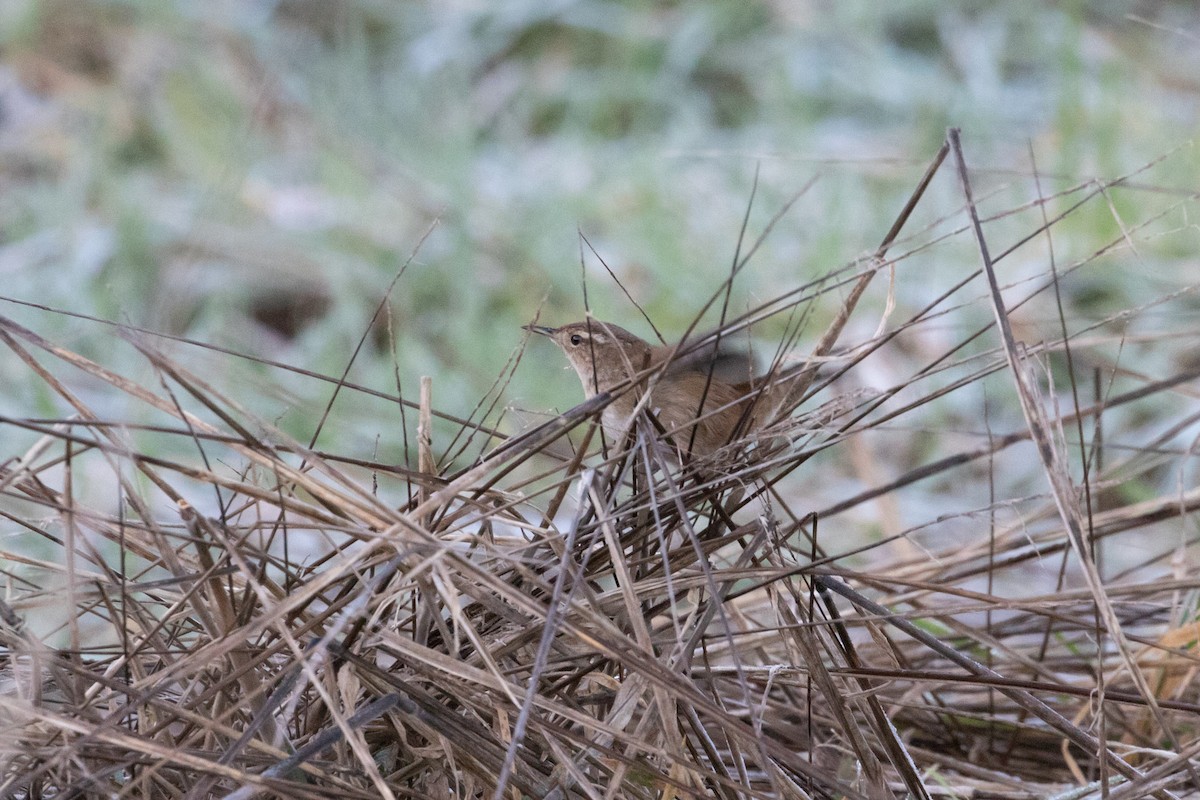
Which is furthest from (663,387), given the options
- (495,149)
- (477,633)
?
(495,149)

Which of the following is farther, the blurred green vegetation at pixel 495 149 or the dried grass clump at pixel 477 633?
the blurred green vegetation at pixel 495 149

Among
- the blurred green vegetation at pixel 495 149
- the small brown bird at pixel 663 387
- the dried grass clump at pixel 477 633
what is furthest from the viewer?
the blurred green vegetation at pixel 495 149

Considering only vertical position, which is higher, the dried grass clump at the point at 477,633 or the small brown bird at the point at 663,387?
the small brown bird at the point at 663,387

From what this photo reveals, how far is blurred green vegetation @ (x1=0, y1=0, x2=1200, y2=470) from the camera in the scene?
5.36 m

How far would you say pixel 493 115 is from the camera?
7.29 metres

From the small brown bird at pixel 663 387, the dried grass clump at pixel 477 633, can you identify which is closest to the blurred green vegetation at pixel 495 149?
the small brown bird at pixel 663 387

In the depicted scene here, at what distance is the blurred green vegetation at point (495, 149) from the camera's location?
5.36 m

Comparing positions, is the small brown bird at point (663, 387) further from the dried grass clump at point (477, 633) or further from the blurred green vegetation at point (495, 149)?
the blurred green vegetation at point (495, 149)

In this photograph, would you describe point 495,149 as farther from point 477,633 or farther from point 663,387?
point 477,633

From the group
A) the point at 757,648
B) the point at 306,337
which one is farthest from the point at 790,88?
the point at 757,648

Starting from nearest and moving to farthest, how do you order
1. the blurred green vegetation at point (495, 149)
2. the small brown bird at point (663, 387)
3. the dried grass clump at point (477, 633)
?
the dried grass clump at point (477, 633)
the small brown bird at point (663, 387)
the blurred green vegetation at point (495, 149)

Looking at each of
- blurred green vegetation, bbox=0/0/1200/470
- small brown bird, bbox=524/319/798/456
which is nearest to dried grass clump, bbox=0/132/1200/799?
small brown bird, bbox=524/319/798/456

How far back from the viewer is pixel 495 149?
696cm

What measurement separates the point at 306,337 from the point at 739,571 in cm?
403
